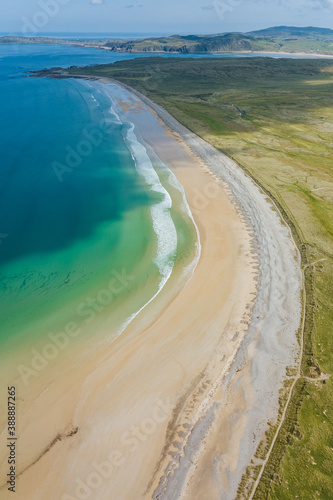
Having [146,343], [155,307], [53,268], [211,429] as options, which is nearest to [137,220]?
[53,268]

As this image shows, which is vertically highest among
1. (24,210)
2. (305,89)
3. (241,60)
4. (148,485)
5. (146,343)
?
(241,60)

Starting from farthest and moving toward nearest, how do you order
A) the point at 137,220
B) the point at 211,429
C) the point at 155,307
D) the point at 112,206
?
the point at 112,206 < the point at 137,220 < the point at 155,307 < the point at 211,429

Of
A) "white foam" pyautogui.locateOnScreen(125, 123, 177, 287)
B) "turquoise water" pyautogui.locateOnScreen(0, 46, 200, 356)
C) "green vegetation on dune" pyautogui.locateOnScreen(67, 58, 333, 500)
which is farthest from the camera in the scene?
"white foam" pyautogui.locateOnScreen(125, 123, 177, 287)

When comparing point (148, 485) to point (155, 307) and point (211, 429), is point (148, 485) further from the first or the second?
point (155, 307)

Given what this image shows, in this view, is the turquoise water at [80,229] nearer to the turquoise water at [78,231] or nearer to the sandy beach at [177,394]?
the turquoise water at [78,231]

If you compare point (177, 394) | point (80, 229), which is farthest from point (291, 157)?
point (177, 394)

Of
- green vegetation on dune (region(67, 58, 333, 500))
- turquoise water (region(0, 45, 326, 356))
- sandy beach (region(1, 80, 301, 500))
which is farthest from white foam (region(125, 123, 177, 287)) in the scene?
green vegetation on dune (region(67, 58, 333, 500))

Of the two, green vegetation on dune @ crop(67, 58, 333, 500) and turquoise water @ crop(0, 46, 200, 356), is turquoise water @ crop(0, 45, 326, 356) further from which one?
green vegetation on dune @ crop(67, 58, 333, 500)

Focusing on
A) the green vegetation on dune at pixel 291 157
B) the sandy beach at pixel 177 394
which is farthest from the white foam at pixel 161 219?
the green vegetation on dune at pixel 291 157
